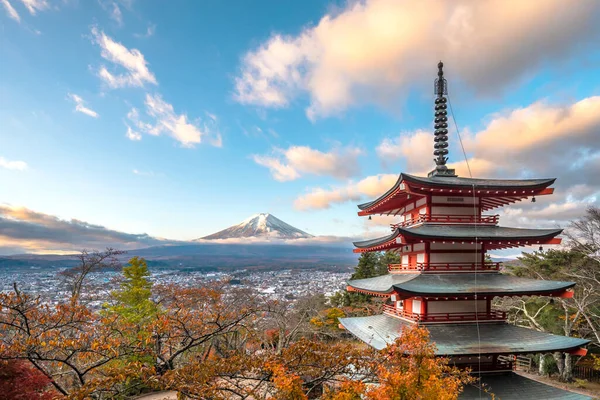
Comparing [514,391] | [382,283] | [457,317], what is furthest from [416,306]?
[514,391]

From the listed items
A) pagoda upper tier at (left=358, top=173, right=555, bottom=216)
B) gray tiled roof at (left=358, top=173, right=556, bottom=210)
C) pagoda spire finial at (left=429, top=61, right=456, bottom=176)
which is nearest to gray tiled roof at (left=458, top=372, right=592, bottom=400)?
pagoda upper tier at (left=358, top=173, right=555, bottom=216)

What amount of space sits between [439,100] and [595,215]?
14.1 meters

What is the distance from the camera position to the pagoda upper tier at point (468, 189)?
11.0 meters

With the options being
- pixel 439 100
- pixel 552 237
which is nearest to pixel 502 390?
pixel 552 237

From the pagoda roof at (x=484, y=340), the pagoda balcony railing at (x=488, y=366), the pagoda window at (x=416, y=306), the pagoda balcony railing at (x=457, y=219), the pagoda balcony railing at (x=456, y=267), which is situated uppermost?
the pagoda balcony railing at (x=457, y=219)

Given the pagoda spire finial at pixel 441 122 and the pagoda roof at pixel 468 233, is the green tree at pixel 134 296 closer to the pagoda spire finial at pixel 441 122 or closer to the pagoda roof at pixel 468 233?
the pagoda roof at pixel 468 233

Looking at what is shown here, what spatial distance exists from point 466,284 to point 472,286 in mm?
224

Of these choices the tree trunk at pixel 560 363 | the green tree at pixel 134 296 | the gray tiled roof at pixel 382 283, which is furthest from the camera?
the green tree at pixel 134 296

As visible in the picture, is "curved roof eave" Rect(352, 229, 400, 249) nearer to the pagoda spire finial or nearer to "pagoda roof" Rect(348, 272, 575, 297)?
"pagoda roof" Rect(348, 272, 575, 297)

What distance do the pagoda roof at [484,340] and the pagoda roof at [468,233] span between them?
3025 millimetres

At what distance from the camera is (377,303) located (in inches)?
1246

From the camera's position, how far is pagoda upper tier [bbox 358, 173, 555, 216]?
1096cm

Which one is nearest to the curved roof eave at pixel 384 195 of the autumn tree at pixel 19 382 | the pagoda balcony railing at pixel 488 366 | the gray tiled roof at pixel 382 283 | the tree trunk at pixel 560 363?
the gray tiled roof at pixel 382 283

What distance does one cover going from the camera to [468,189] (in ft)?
36.7
